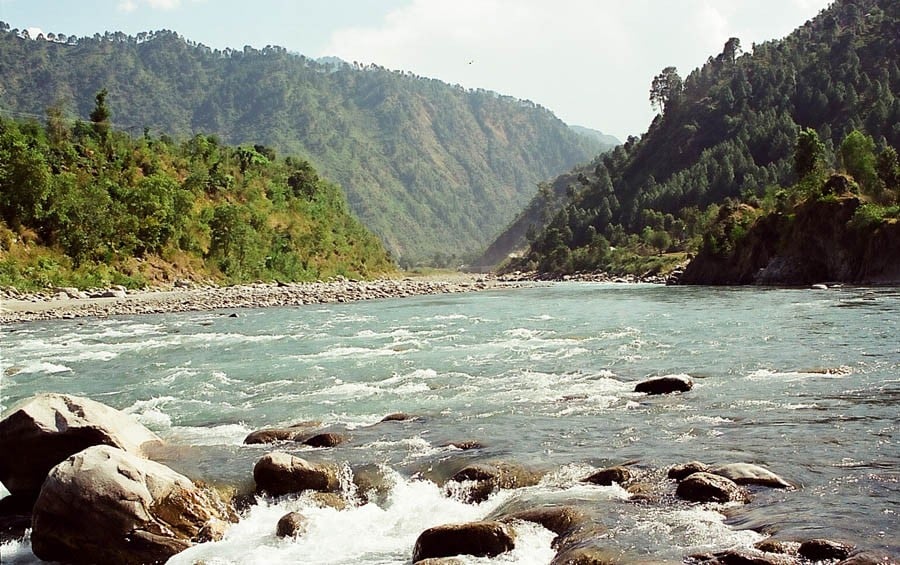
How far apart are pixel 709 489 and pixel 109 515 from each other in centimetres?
749

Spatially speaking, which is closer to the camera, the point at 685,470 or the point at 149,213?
the point at 685,470

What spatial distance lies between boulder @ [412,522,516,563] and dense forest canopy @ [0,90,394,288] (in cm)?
4988

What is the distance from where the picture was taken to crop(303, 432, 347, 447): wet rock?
43.5 ft

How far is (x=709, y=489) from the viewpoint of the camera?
9.68 m

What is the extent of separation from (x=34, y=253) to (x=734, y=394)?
→ 54756mm

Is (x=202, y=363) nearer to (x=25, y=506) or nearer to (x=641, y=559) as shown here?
(x=25, y=506)

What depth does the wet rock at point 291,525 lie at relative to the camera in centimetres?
962

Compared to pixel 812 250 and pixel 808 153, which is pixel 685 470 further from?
pixel 808 153

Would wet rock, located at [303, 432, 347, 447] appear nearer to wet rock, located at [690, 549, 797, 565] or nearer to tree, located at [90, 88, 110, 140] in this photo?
wet rock, located at [690, 549, 797, 565]

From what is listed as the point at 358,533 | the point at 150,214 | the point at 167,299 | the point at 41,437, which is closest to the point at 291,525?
the point at 358,533

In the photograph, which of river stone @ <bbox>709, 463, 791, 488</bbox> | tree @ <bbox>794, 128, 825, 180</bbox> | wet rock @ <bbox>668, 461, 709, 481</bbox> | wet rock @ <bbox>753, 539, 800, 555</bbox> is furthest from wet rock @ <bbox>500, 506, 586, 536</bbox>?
tree @ <bbox>794, 128, 825, 180</bbox>

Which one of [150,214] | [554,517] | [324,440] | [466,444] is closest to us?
[554,517]

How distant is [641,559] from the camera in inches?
306

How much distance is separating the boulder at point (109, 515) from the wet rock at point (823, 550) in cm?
711
